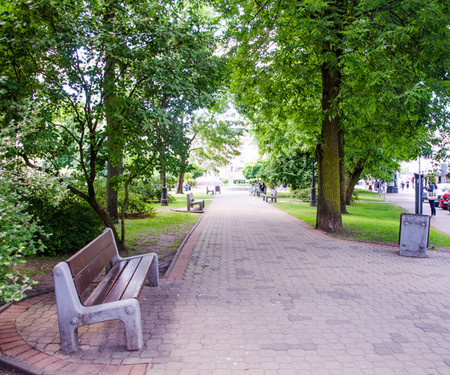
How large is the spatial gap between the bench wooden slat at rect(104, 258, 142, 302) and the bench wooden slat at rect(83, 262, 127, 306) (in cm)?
5

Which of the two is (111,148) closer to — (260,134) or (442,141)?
(260,134)

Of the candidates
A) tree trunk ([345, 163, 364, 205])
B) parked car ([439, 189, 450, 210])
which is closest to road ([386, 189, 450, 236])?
parked car ([439, 189, 450, 210])

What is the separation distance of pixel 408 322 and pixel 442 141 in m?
7.85

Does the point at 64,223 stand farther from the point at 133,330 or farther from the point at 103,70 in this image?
the point at 133,330

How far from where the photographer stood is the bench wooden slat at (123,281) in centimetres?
357

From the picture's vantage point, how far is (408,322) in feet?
13.2

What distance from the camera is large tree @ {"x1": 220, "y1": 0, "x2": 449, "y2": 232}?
278 inches

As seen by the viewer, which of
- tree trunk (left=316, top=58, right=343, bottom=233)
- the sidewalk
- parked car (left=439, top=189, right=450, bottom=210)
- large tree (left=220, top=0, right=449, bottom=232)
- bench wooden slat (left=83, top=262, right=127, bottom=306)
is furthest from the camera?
parked car (left=439, top=189, right=450, bottom=210)

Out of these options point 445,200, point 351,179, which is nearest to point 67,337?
point 351,179

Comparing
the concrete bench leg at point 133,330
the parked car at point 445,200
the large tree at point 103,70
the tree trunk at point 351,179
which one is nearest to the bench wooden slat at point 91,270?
the concrete bench leg at point 133,330

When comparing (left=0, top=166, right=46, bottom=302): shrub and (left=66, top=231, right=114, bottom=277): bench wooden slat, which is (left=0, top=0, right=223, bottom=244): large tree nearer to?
(left=66, top=231, right=114, bottom=277): bench wooden slat

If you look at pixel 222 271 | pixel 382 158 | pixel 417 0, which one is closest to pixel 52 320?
pixel 222 271

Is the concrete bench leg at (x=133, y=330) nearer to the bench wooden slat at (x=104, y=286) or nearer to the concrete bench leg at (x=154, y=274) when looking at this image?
the bench wooden slat at (x=104, y=286)

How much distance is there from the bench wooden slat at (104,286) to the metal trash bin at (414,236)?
591 cm
